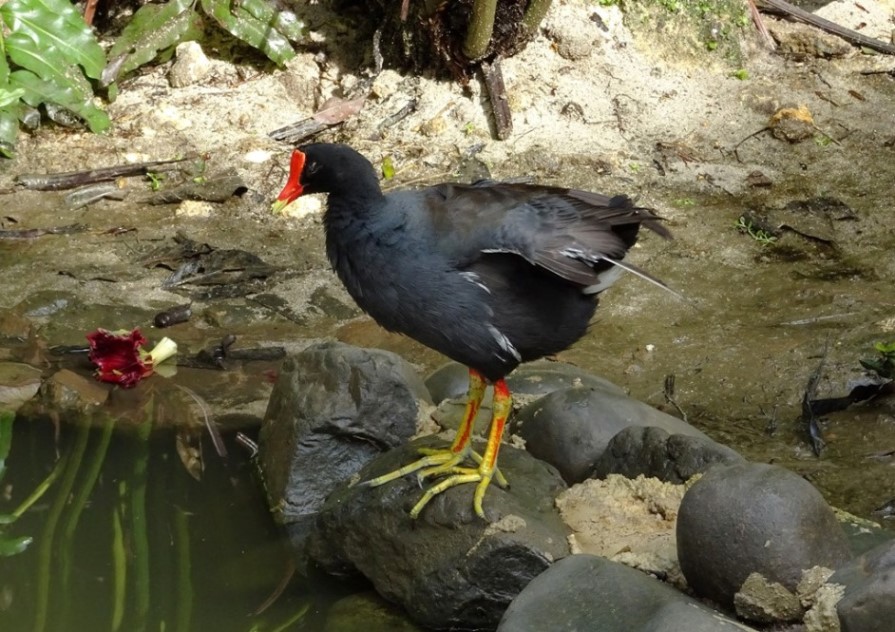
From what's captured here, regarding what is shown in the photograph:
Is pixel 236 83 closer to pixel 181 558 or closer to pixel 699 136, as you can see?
pixel 699 136

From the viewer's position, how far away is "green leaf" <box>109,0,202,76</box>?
283 inches

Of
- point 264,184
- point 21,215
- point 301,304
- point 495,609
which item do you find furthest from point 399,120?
point 495,609

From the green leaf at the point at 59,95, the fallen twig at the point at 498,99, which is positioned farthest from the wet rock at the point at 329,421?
the green leaf at the point at 59,95

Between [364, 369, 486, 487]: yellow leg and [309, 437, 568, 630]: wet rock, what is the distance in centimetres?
3

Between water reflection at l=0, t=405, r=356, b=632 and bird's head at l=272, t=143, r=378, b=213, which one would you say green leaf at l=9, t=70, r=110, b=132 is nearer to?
water reflection at l=0, t=405, r=356, b=632

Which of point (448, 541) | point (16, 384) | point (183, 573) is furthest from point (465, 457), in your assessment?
point (16, 384)

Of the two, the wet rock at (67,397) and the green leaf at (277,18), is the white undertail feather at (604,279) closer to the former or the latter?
the wet rock at (67,397)

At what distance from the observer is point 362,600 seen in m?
4.19

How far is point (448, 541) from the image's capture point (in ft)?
13.0

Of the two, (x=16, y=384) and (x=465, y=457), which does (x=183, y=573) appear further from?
(x=16, y=384)

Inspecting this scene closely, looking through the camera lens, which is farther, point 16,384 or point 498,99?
point 498,99

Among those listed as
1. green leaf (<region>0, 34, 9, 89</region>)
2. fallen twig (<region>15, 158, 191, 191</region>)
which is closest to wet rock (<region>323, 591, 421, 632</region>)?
fallen twig (<region>15, 158, 191, 191</region>)

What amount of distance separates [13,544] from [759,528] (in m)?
2.56

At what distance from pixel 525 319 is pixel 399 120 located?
3497 millimetres
